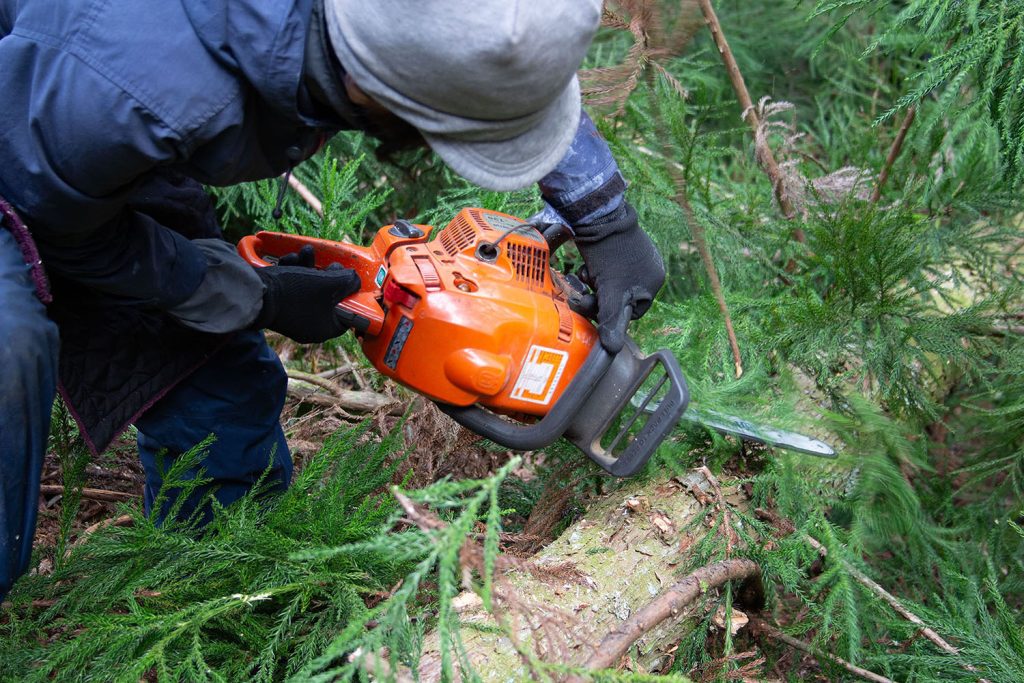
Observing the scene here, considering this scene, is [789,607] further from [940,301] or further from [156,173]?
[156,173]

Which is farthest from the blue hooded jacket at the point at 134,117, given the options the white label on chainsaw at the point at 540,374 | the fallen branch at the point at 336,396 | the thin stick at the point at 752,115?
the thin stick at the point at 752,115

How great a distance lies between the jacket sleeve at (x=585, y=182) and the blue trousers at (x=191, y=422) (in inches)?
39.9

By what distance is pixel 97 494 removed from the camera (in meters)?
2.71

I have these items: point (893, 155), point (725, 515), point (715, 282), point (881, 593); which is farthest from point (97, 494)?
point (893, 155)

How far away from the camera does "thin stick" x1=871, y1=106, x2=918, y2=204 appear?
328 centimetres

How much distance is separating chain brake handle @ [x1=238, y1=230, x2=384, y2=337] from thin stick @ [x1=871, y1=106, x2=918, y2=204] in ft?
6.85

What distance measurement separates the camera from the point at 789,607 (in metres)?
2.55

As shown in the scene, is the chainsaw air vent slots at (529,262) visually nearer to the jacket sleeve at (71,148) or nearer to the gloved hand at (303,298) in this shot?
the gloved hand at (303,298)

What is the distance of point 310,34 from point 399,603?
111 cm

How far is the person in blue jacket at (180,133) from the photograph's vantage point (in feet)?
4.99

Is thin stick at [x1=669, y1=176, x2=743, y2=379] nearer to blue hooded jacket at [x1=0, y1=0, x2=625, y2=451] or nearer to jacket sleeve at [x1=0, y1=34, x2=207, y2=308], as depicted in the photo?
blue hooded jacket at [x1=0, y1=0, x2=625, y2=451]

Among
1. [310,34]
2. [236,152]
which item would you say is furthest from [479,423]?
[310,34]

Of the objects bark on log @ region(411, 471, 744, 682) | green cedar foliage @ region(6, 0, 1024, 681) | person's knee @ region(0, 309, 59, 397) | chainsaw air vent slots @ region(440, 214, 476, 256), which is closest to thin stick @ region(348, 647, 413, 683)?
green cedar foliage @ region(6, 0, 1024, 681)

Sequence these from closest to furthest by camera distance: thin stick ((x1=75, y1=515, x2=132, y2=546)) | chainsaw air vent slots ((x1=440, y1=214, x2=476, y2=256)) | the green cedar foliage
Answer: the green cedar foliage
chainsaw air vent slots ((x1=440, y1=214, x2=476, y2=256))
thin stick ((x1=75, y1=515, x2=132, y2=546))
